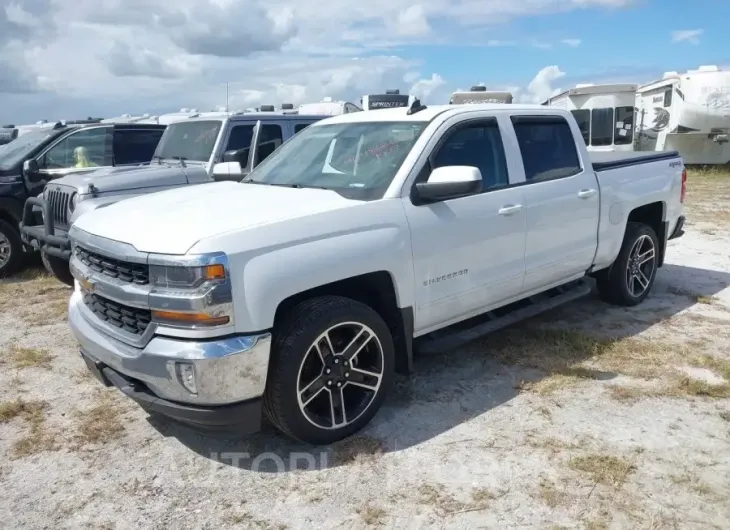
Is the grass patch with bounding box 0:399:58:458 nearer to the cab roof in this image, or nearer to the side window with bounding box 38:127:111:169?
the cab roof

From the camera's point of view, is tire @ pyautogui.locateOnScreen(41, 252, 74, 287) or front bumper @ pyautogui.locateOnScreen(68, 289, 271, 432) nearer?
front bumper @ pyautogui.locateOnScreen(68, 289, 271, 432)

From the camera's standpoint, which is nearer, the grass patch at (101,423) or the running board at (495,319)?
the grass patch at (101,423)

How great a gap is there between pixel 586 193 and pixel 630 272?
134 centimetres

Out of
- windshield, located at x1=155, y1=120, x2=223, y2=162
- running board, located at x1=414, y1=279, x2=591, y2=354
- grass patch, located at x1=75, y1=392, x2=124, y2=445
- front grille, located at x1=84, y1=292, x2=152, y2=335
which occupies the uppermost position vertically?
windshield, located at x1=155, y1=120, x2=223, y2=162

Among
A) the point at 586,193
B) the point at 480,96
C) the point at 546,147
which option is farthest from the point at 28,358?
the point at 480,96

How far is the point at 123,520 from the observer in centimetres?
312

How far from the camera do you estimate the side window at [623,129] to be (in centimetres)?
1850

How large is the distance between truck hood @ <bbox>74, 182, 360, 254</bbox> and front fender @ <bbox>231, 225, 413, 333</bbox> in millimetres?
204

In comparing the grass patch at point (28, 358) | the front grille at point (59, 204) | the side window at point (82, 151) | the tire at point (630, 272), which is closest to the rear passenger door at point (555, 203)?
the tire at point (630, 272)

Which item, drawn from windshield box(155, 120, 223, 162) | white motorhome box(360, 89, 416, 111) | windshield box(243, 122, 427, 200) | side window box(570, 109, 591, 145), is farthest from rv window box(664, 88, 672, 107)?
windshield box(243, 122, 427, 200)

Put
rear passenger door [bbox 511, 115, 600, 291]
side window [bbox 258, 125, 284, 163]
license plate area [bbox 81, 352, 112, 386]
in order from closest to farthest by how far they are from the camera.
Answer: license plate area [bbox 81, 352, 112, 386] → rear passenger door [bbox 511, 115, 600, 291] → side window [bbox 258, 125, 284, 163]

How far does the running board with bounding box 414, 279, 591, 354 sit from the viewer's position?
4355 mm

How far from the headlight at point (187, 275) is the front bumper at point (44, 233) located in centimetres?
329

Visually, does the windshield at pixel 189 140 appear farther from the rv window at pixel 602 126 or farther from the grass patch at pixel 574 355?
the rv window at pixel 602 126
